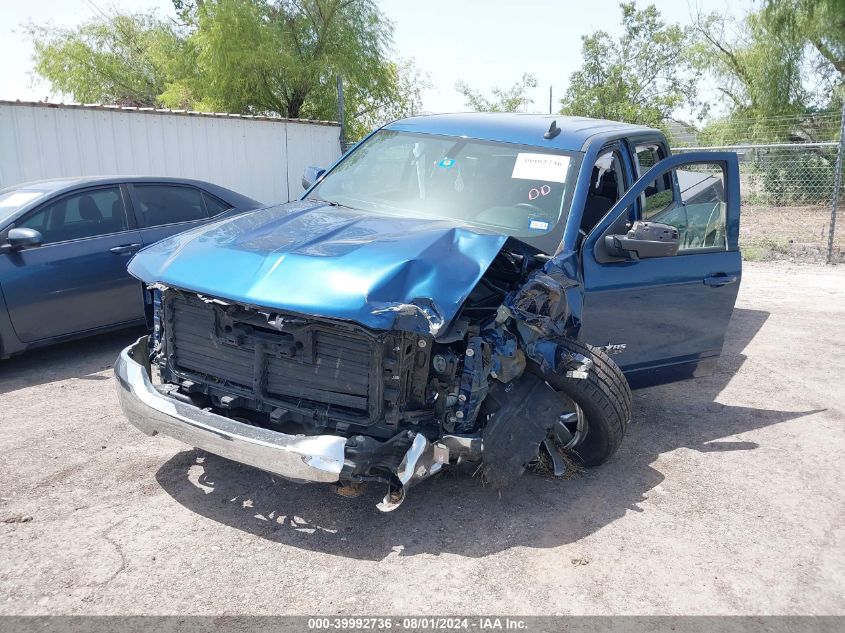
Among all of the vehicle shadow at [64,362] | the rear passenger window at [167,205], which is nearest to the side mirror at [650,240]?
the vehicle shadow at [64,362]

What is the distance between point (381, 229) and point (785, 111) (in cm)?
1879

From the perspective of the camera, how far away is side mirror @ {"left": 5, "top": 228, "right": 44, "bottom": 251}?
5.54 meters

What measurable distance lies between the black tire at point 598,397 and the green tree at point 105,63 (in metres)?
25.4

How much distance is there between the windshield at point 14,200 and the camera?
579 cm

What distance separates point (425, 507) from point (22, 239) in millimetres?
3944

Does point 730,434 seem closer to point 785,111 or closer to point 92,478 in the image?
point 92,478

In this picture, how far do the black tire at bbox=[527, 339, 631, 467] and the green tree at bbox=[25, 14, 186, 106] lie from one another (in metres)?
25.4

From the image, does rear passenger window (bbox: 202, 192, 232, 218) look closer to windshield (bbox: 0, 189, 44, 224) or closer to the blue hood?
windshield (bbox: 0, 189, 44, 224)

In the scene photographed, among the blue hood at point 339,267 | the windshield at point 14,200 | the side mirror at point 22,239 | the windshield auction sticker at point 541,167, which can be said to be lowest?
the side mirror at point 22,239

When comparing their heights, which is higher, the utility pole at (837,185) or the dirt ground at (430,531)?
the utility pole at (837,185)

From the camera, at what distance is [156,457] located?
420cm

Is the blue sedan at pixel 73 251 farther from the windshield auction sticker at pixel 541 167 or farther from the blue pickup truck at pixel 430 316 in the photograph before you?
the windshield auction sticker at pixel 541 167

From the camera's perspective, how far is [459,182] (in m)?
4.48

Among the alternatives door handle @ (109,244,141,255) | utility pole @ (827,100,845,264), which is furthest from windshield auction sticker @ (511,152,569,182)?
utility pole @ (827,100,845,264)
